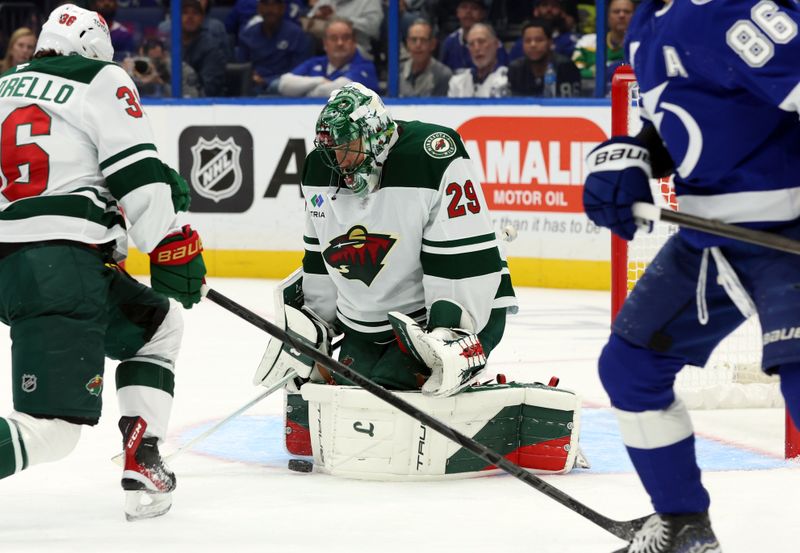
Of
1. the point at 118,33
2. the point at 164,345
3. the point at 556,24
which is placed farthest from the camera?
the point at 118,33

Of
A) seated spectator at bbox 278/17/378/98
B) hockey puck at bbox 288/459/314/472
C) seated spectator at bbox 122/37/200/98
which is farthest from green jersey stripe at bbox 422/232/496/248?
seated spectator at bbox 122/37/200/98

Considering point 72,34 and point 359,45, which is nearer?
point 72,34

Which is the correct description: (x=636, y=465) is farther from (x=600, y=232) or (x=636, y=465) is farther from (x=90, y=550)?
(x=600, y=232)

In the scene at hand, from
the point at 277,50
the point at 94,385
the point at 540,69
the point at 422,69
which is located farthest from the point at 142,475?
the point at 277,50

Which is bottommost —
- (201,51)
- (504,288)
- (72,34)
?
(504,288)

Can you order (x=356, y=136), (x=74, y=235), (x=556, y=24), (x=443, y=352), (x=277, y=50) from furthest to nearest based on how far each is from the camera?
(x=277, y=50), (x=556, y=24), (x=356, y=136), (x=443, y=352), (x=74, y=235)

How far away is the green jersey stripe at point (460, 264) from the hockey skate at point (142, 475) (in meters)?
0.81

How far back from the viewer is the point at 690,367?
14.5 ft

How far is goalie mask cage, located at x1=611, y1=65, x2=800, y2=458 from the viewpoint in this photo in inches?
166

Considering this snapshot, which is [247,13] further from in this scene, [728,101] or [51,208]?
[728,101]

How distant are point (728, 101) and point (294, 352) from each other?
1.53m

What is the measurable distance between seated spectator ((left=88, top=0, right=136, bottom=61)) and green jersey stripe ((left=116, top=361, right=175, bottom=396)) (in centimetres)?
542

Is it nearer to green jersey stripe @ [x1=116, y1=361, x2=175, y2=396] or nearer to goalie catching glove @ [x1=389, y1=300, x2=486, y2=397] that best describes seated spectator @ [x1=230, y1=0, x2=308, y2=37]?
goalie catching glove @ [x1=389, y1=300, x2=486, y2=397]

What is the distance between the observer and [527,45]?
7.29m
